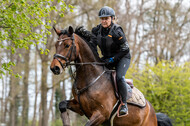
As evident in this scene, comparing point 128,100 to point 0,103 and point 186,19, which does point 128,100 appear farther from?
point 0,103

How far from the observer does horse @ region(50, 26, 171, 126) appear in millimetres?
5027

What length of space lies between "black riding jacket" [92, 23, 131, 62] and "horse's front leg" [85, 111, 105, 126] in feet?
4.09

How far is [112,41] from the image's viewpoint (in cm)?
556

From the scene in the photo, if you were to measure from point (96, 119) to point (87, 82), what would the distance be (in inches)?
31.0

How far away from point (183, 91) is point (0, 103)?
2176 cm

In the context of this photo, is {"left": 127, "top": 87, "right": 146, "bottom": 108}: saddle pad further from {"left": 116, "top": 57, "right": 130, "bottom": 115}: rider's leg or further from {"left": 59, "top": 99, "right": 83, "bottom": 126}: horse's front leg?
{"left": 59, "top": 99, "right": 83, "bottom": 126}: horse's front leg

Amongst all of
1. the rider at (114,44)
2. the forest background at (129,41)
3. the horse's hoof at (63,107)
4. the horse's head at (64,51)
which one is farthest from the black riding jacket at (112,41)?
the forest background at (129,41)

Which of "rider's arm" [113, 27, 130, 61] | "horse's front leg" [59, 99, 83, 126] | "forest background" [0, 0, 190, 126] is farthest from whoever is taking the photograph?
"forest background" [0, 0, 190, 126]

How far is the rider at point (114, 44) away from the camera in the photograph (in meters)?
5.53

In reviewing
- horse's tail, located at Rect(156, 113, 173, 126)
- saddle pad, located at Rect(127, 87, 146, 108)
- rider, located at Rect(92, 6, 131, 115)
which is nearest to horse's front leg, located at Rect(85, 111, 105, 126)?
rider, located at Rect(92, 6, 131, 115)

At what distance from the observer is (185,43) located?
2341 cm

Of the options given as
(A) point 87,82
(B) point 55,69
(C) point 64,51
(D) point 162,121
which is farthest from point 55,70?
(D) point 162,121

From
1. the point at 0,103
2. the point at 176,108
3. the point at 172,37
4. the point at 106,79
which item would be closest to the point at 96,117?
the point at 106,79

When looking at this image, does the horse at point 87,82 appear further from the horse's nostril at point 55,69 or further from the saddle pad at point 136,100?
the saddle pad at point 136,100
